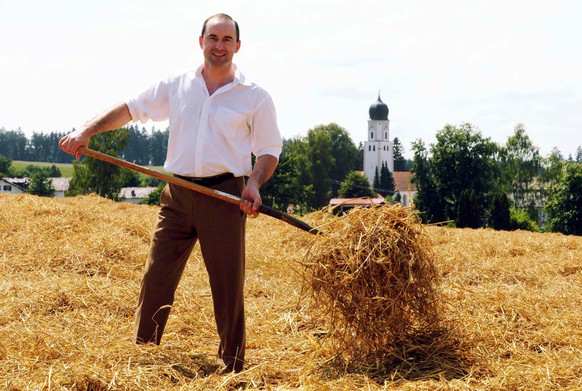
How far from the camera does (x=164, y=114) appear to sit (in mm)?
4023

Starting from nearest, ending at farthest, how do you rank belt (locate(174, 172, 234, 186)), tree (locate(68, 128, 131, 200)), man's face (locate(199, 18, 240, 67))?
man's face (locate(199, 18, 240, 67))
belt (locate(174, 172, 234, 186))
tree (locate(68, 128, 131, 200))

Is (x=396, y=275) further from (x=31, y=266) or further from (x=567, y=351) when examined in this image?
(x=31, y=266)

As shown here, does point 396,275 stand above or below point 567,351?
above

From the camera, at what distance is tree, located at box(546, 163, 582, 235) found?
136 feet

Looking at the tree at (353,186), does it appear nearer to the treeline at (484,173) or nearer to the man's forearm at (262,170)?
the treeline at (484,173)

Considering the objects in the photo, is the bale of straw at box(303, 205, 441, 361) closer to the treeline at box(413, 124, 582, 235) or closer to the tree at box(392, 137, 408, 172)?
the treeline at box(413, 124, 582, 235)

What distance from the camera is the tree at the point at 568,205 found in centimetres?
4141

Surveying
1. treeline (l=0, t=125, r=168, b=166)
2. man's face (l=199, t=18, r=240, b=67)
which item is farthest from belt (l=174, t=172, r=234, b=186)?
treeline (l=0, t=125, r=168, b=166)

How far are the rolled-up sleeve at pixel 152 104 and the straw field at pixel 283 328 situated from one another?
1.10 metres

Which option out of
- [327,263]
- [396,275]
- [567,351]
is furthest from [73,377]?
[567,351]

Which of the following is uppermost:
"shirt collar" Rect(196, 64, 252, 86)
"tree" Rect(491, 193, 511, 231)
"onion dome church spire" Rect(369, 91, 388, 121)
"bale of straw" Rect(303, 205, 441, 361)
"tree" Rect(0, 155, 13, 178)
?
"onion dome church spire" Rect(369, 91, 388, 121)

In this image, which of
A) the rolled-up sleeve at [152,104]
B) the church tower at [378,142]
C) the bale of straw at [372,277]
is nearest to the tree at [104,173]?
the rolled-up sleeve at [152,104]

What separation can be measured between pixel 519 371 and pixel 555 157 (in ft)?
155

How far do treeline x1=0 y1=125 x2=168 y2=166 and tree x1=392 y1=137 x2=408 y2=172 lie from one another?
36.7 meters
